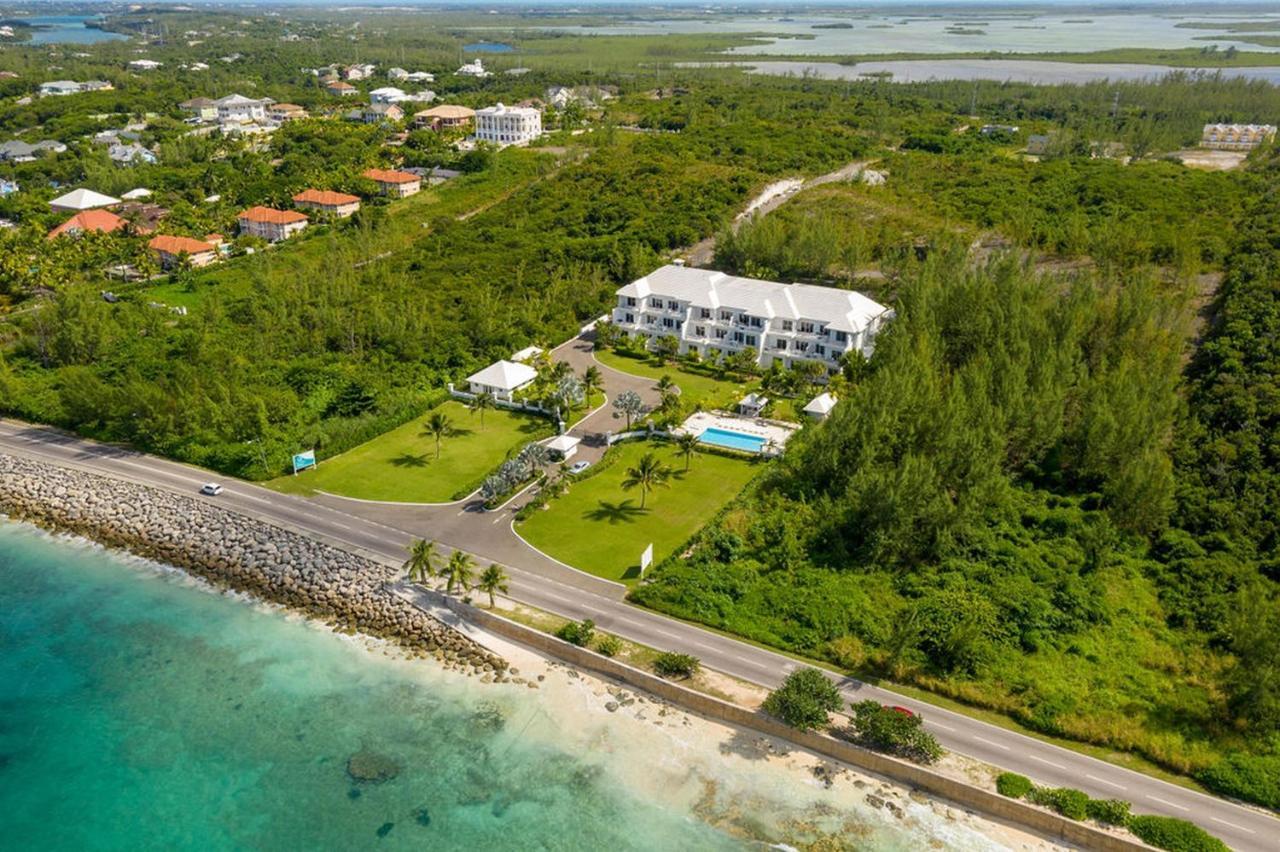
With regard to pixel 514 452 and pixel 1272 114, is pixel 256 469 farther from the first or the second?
pixel 1272 114

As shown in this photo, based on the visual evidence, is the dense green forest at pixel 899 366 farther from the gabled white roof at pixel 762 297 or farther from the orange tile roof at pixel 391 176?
the gabled white roof at pixel 762 297

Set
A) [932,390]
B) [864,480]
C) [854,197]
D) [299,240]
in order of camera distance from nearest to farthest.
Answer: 1. [864,480]
2. [932,390]
3. [299,240]
4. [854,197]

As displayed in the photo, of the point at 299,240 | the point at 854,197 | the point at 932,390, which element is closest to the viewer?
the point at 932,390

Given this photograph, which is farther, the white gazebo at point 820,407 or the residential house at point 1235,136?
the residential house at point 1235,136

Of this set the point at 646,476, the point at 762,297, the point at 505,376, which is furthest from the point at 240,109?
the point at 646,476

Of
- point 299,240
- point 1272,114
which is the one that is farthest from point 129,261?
point 1272,114

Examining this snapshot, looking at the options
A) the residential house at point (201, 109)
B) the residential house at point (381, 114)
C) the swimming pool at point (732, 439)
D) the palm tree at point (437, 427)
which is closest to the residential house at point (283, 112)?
the residential house at point (201, 109)

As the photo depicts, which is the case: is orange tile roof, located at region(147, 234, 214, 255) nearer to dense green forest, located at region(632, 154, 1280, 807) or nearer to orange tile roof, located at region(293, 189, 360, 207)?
orange tile roof, located at region(293, 189, 360, 207)

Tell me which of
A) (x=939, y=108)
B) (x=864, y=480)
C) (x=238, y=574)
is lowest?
(x=238, y=574)
